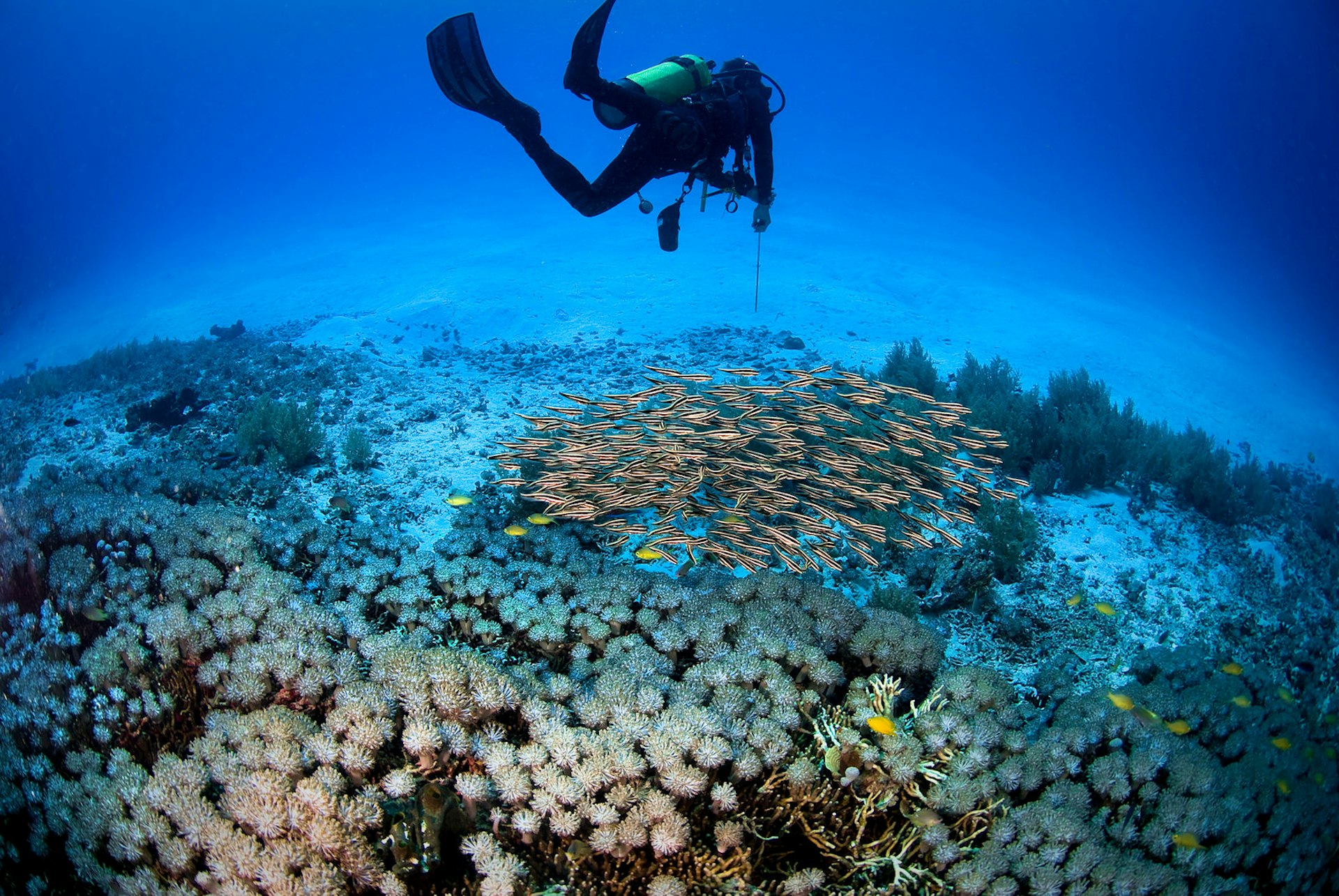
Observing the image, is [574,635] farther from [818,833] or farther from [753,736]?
[818,833]

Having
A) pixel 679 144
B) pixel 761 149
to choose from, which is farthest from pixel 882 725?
pixel 761 149

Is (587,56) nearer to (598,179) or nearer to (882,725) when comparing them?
(598,179)

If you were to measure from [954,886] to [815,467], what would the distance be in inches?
169

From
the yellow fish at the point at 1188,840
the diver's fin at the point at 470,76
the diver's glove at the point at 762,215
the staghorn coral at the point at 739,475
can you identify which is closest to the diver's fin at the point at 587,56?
the diver's fin at the point at 470,76

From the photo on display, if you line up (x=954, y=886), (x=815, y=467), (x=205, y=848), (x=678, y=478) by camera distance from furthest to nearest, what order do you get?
(x=815, y=467), (x=678, y=478), (x=954, y=886), (x=205, y=848)

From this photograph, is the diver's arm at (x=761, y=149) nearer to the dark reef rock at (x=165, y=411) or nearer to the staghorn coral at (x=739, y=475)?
the staghorn coral at (x=739, y=475)

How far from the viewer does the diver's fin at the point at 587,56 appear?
23.5 feet

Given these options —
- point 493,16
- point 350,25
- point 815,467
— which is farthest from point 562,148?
point 815,467

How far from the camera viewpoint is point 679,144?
7598 millimetres

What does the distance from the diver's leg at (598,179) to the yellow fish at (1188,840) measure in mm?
7911

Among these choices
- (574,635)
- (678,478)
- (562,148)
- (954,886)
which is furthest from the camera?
(562,148)

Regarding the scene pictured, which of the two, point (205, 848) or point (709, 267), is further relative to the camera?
point (709, 267)

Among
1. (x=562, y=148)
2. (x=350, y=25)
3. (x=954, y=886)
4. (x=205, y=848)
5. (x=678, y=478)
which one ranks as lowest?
(x=954, y=886)

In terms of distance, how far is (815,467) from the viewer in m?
6.86
